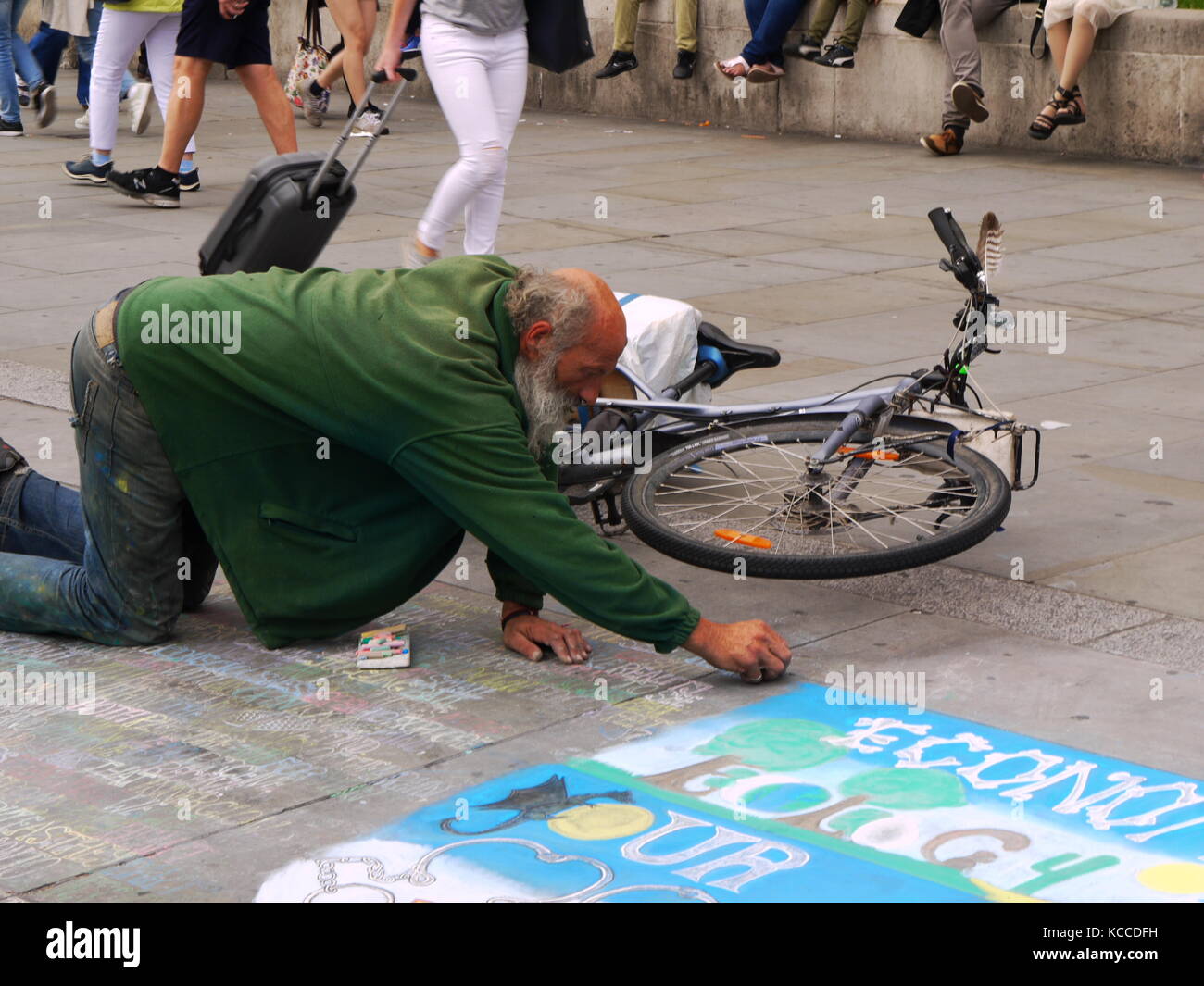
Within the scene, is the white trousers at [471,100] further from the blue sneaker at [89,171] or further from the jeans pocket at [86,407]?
the blue sneaker at [89,171]

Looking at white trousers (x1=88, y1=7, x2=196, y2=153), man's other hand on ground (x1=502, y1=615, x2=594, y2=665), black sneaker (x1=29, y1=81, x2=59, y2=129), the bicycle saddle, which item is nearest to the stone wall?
black sneaker (x1=29, y1=81, x2=59, y2=129)

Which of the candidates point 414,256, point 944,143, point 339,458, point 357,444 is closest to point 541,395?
point 357,444

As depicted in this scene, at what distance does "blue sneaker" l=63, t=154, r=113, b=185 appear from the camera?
1156 cm

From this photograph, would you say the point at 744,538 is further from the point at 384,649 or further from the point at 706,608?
the point at 384,649

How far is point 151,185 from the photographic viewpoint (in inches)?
420

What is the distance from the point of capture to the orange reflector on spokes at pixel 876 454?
15.8 feet

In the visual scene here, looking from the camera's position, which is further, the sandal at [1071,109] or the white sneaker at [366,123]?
the white sneaker at [366,123]

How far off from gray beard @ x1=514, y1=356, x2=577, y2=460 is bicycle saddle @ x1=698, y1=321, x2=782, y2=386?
161 cm

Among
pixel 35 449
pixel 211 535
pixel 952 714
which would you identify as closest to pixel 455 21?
pixel 35 449

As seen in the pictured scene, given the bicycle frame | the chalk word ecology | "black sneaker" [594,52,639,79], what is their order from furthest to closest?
"black sneaker" [594,52,639,79], the bicycle frame, the chalk word ecology

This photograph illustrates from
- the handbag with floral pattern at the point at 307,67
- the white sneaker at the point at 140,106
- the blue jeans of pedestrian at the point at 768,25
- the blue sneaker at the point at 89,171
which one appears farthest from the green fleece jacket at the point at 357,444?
the handbag with floral pattern at the point at 307,67

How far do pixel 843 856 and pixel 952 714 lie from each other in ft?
2.51

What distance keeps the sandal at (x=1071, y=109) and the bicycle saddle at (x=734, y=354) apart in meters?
7.29

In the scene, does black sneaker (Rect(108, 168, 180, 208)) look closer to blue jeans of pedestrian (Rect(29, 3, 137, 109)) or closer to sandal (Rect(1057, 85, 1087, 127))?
blue jeans of pedestrian (Rect(29, 3, 137, 109))
